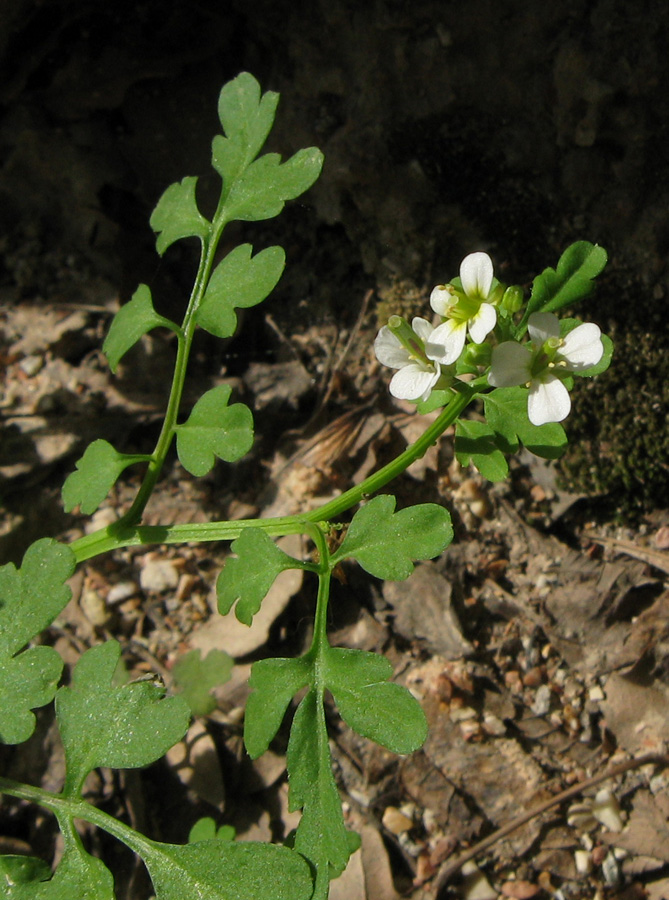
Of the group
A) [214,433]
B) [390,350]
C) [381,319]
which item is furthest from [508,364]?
[381,319]

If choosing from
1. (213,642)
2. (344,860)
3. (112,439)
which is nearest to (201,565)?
(213,642)

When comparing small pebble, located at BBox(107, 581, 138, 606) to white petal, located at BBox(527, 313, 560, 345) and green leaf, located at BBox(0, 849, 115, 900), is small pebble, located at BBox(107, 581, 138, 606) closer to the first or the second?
green leaf, located at BBox(0, 849, 115, 900)

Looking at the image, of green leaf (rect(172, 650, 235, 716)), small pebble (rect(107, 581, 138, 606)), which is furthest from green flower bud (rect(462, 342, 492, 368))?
small pebble (rect(107, 581, 138, 606))

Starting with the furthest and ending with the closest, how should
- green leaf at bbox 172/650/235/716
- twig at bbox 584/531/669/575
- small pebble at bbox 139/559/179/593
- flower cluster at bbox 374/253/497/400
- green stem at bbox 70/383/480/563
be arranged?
small pebble at bbox 139/559/179/593
green leaf at bbox 172/650/235/716
twig at bbox 584/531/669/575
green stem at bbox 70/383/480/563
flower cluster at bbox 374/253/497/400

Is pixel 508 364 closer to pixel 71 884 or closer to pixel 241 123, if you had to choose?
pixel 241 123

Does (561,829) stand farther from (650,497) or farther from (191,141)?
(191,141)

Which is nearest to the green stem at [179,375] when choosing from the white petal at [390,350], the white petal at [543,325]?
the white petal at [390,350]

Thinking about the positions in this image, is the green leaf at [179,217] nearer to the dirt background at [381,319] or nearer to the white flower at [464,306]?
the dirt background at [381,319]
